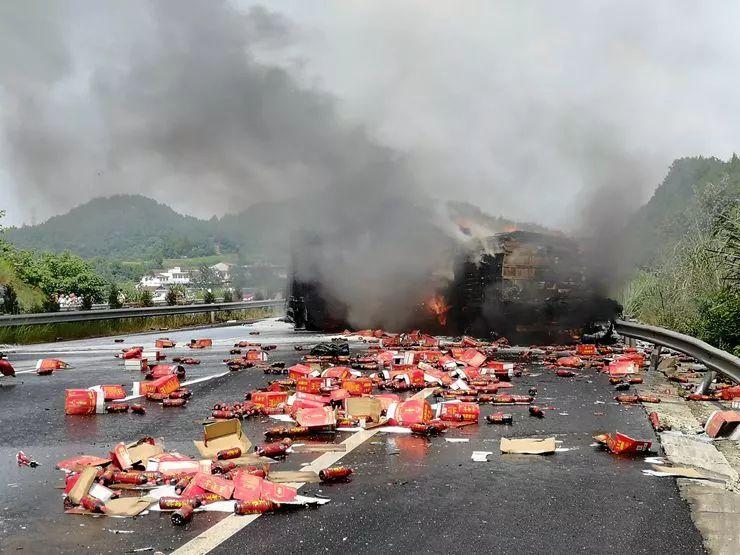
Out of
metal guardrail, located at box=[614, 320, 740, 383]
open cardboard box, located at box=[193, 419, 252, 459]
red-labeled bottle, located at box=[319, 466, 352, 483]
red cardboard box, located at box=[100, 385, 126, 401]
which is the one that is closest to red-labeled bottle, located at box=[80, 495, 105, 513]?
open cardboard box, located at box=[193, 419, 252, 459]

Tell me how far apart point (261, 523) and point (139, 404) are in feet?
16.6

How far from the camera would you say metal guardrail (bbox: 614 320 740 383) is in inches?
333

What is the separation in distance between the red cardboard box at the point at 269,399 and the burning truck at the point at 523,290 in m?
8.30

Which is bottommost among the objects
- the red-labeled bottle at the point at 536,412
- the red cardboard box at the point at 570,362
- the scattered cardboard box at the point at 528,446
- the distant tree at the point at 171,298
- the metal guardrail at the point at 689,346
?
the red cardboard box at the point at 570,362

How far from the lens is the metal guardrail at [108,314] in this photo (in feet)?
68.8

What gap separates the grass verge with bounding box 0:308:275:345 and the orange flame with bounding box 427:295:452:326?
10402 millimetres

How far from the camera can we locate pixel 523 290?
15789mm

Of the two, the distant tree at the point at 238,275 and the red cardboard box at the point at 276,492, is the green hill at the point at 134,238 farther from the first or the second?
the red cardboard box at the point at 276,492

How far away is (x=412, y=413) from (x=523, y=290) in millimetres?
8687

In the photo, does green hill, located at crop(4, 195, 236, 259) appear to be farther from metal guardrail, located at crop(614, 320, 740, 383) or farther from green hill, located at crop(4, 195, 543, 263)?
metal guardrail, located at crop(614, 320, 740, 383)

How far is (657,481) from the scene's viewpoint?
5.35 meters

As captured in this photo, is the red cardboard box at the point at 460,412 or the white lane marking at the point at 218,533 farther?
the red cardboard box at the point at 460,412

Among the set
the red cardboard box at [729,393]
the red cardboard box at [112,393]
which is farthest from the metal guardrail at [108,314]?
the red cardboard box at [729,393]

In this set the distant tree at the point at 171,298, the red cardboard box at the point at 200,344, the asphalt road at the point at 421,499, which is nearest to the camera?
the asphalt road at the point at 421,499
